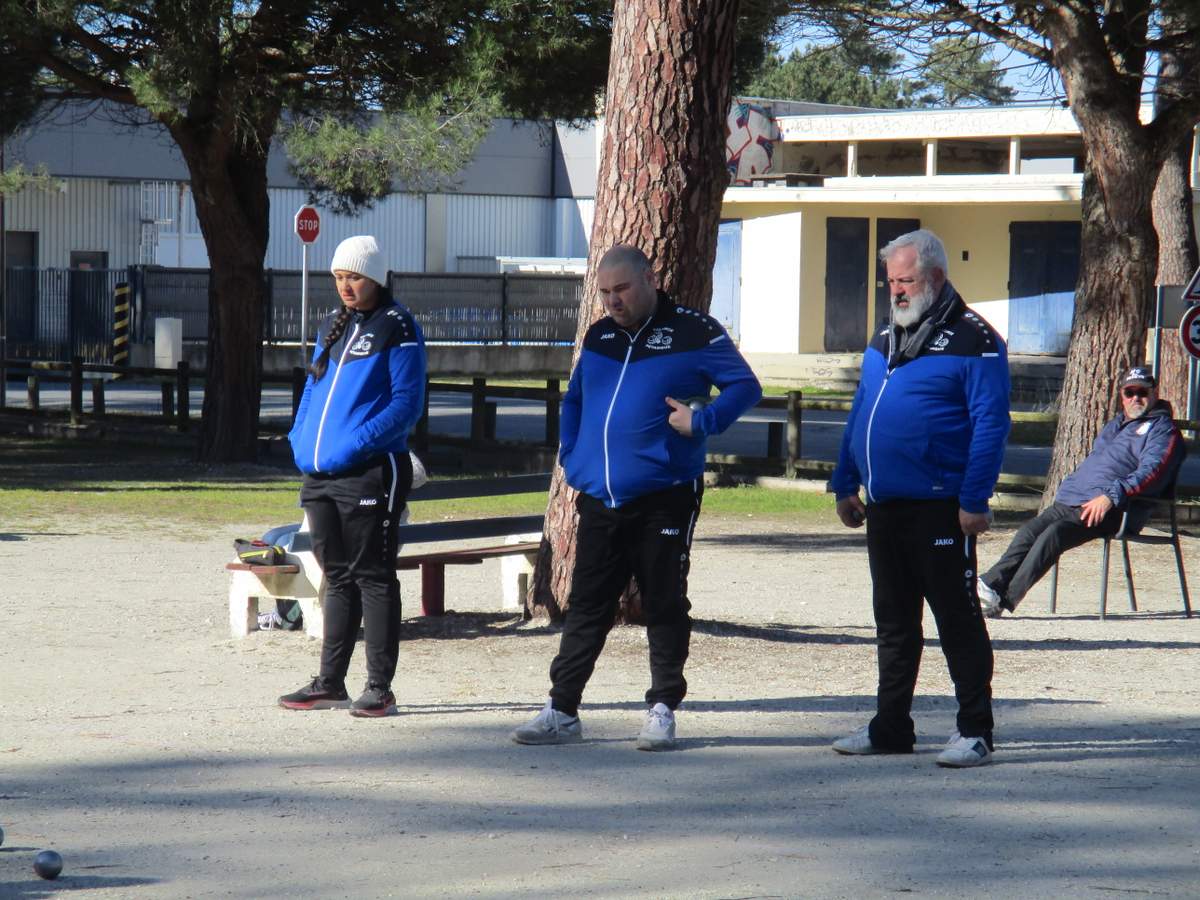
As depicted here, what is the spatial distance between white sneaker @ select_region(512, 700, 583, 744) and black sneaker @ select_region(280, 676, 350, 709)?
889 mm

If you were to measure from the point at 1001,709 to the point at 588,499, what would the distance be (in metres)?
2.04

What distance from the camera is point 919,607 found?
237 inches

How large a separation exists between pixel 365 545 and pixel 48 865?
216 centimetres

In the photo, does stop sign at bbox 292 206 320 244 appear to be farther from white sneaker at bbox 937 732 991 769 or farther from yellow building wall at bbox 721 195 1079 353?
white sneaker at bbox 937 732 991 769

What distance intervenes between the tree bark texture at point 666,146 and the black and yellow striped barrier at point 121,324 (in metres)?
27.6

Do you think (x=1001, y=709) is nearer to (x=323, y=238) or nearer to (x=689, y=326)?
(x=689, y=326)

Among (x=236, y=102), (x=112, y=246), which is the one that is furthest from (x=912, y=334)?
(x=112, y=246)

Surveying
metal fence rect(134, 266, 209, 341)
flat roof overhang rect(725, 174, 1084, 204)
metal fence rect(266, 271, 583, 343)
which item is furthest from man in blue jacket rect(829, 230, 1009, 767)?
metal fence rect(134, 266, 209, 341)

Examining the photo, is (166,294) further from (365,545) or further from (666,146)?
(365,545)

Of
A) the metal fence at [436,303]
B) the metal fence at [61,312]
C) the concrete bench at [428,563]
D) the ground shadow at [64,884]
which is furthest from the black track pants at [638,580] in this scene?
the metal fence at [61,312]

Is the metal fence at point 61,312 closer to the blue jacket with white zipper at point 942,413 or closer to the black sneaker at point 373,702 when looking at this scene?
the black sneaker at point 373,702

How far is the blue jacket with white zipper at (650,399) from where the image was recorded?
598cm

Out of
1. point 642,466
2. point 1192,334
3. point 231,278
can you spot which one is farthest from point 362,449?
point 231,278

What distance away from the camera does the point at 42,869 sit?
4.48 m
